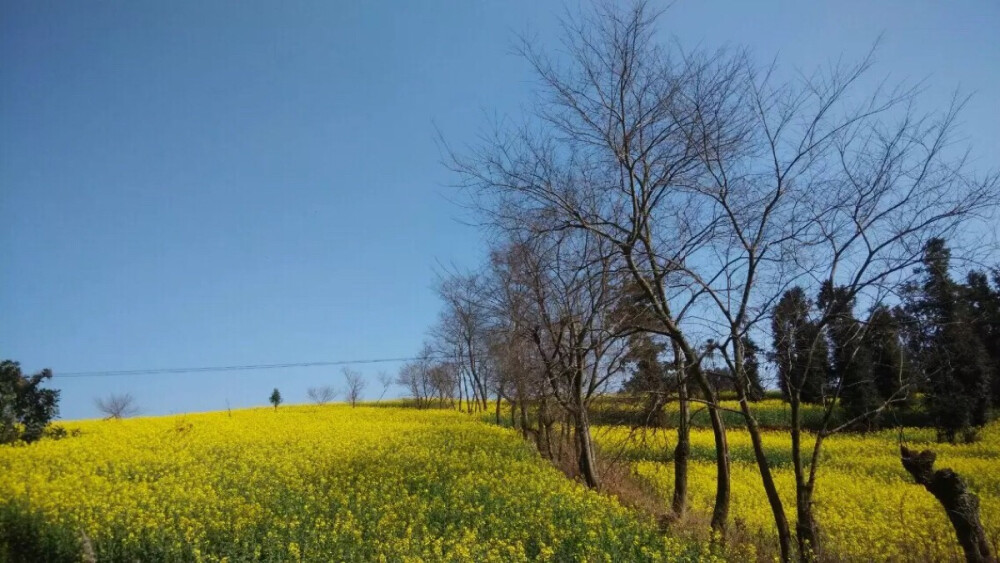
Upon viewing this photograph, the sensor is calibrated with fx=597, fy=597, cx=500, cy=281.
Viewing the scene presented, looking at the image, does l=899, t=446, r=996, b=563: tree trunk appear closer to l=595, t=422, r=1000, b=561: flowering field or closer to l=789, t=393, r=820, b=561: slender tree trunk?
l=789, t=393, r=820, b=561: slender tree trunk

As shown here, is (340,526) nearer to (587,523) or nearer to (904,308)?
(587,523)

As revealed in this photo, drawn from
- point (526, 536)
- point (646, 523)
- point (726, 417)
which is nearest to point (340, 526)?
point (526, 536)

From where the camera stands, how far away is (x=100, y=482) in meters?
10.8

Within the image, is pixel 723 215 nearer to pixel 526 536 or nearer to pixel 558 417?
pixel 526 536

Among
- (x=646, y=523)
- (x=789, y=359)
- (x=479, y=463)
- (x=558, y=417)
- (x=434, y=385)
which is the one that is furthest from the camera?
(x=434, y=385)

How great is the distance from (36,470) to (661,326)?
12.6m

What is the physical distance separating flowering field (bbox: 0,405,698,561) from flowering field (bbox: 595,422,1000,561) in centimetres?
154

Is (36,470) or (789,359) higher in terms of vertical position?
(789,359)

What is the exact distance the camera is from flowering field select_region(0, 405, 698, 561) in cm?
748

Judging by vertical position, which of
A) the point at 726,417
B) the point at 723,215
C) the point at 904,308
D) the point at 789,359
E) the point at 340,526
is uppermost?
the point at 723,215

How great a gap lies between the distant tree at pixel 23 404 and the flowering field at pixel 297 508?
3.64 ft

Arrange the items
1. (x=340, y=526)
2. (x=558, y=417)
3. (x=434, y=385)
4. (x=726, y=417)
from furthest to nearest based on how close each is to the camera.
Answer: (x=434, y=385), (x=726, y=417), (x=558, y=417), (x=340, y=526)

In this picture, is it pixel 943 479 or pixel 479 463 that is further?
pixel 479 463

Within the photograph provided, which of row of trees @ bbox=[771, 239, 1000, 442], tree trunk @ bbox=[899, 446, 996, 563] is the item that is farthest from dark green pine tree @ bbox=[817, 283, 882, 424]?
Result: tree trunk @ bbox=[899, 446, 996, 563]
